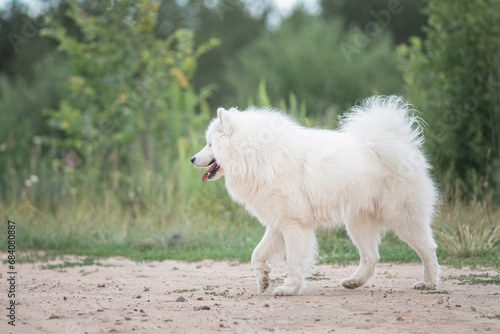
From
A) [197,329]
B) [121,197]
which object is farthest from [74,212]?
[197,329]

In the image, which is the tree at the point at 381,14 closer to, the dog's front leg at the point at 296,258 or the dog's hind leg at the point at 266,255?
the dog's hind leg at the point at 266,255

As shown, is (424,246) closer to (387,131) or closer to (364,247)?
(364,247)

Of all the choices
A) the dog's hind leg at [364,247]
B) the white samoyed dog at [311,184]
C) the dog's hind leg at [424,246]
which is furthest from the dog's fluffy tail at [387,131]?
the dog's hind leg at [364,247]

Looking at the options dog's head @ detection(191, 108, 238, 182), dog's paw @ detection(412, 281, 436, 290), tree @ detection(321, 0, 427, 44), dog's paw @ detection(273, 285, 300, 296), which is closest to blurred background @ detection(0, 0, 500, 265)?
dog's head @ detection(191, 108, 238, 182)

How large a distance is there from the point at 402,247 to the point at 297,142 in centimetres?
332

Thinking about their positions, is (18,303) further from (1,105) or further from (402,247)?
(1,105)

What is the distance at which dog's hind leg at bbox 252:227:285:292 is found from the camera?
5789 mm

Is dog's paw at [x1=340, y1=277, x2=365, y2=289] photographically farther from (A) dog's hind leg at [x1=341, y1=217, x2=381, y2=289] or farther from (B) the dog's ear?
(B) the dog's ear

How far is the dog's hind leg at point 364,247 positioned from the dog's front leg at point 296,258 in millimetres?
605

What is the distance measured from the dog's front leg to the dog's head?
3.34 ft

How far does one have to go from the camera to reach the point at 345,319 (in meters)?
4.59

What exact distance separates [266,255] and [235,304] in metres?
0.76

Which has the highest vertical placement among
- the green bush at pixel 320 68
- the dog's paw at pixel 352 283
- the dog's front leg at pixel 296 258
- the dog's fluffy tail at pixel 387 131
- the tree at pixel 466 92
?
the green bush at pixel 320 68

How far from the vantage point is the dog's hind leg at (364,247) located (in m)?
6.09
